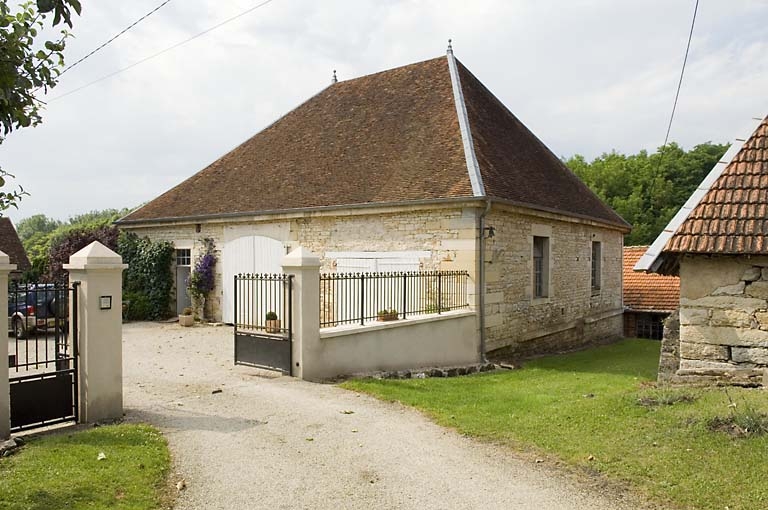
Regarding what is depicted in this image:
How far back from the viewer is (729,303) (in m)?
7.24

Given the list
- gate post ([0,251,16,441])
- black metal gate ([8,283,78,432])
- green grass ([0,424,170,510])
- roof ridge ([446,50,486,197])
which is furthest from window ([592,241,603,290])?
gate post ([0,251,16,441])

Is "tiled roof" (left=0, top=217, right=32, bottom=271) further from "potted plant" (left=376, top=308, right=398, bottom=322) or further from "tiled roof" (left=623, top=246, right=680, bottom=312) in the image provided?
"tiled roof" (left=623, top=246, right=680, bottom=312)

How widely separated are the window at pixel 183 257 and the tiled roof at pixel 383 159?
116cm

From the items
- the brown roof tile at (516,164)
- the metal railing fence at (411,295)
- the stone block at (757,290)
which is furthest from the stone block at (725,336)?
the brown roof tile at (516,164)

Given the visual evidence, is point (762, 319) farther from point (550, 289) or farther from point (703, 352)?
point (550, 289)

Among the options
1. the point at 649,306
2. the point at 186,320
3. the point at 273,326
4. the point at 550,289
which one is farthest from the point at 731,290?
the point at 649,306

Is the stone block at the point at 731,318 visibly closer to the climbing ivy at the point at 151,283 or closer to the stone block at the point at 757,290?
the stone block at the point at 757,290

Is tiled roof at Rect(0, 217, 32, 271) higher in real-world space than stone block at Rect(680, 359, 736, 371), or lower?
Result: higher

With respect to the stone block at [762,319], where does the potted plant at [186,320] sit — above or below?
below

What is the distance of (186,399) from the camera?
7746 mm

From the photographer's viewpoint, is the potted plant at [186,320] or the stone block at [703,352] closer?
the stone block at [703,352]

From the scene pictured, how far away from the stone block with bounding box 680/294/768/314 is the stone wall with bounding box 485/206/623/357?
17.3 ft

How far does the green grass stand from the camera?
440cm

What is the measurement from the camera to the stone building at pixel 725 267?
708cm
